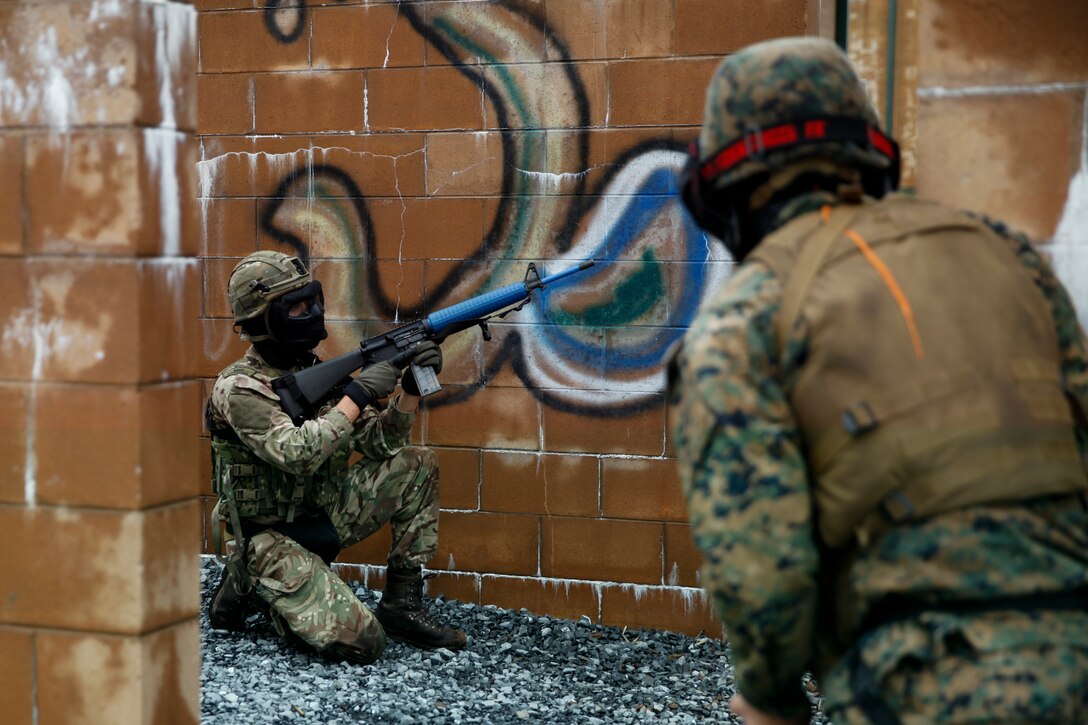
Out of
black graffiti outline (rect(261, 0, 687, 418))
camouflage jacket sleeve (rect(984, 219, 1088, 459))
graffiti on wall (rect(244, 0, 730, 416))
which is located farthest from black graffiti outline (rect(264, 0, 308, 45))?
camouflage jacket sleeve (rect(984, 219, 1088, 459))

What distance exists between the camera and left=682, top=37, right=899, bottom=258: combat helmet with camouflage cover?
1.68m

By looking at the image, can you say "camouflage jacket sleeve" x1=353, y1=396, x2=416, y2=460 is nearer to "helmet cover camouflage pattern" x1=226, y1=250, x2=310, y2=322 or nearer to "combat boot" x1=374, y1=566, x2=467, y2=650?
"combat boot" x1=374, y1=566, x2=467, y2=650

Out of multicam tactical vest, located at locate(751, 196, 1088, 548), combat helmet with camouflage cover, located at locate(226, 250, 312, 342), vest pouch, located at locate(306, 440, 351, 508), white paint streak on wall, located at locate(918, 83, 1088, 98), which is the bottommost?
vest pouch, located at locate(306, 440, 351, 508)

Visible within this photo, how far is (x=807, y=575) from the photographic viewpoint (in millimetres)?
1523

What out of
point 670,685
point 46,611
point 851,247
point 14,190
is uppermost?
point 14,190

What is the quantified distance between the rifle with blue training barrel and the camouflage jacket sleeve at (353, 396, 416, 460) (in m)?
0.24

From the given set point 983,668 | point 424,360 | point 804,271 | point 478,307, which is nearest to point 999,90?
point 804,271

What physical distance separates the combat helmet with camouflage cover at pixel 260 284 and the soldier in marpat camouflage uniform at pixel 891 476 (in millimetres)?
2705

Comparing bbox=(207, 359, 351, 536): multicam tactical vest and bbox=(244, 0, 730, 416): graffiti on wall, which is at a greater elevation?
bbox=(244, 0, 730, 416): graffiti on wall

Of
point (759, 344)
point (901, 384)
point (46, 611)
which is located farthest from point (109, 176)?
point (901, 384)

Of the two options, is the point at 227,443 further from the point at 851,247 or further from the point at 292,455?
the point at 851,247

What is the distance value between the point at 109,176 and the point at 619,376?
91.1 inches

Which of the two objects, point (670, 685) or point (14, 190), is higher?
point (14, 190)

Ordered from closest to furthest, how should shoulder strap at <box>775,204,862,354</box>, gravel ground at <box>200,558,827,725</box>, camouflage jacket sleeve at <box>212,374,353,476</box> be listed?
shoulder strap at <box>775,204,862,354</box>, gravel ground at <box>200,558,827,725</box>, camouflage jacket sleeve at <box>212,374,353,476</box>
